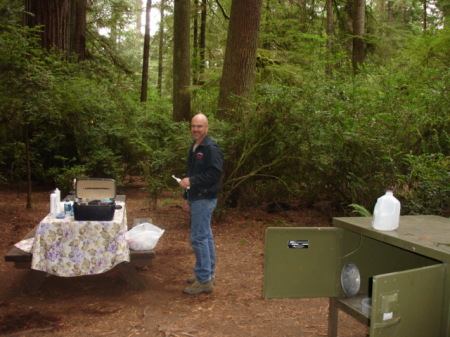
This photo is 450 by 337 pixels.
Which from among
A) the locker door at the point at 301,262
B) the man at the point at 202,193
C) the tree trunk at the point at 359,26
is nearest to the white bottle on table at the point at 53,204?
the man at the point at 202,193

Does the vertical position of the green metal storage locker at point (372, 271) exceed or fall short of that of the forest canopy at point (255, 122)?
it falls short

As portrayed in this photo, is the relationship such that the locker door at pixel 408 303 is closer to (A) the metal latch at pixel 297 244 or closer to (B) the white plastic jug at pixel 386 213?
(B) the white plastic jug at pixel 386 213

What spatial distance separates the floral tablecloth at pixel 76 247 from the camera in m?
4.43

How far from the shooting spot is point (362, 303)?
128 inches

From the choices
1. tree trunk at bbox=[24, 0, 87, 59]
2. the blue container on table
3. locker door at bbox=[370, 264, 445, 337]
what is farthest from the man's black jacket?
tree trunk at bbox=[24, 0, 87, 59]

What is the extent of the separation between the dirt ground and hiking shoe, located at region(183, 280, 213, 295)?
0.06 metres

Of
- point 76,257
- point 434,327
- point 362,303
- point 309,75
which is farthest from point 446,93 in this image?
point 76,257

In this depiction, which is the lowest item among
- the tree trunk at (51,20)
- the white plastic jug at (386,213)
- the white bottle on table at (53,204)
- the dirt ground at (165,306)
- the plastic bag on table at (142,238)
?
the dirt ground at (165,306)

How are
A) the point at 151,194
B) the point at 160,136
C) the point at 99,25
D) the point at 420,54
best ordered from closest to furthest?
the point at 151,194
the point at 420,54
the point at 160,136
the point at 99,25

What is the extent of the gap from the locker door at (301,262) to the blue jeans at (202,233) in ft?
5.70

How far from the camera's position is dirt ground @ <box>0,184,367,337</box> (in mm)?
3990

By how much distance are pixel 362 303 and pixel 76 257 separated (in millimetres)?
2978

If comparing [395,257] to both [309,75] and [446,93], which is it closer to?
[446,93]

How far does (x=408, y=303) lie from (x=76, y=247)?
343cm
